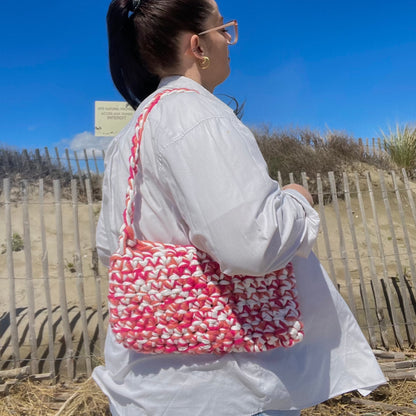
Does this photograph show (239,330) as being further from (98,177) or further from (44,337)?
(98,177)

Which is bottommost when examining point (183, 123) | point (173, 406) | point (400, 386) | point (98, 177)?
point (400, 386)

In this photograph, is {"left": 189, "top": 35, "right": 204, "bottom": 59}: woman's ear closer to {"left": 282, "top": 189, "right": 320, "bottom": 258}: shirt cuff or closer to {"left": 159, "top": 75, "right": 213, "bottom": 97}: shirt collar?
{"left": 159, "top": 75, "right": 213, "bottom": 97}: shirt collar

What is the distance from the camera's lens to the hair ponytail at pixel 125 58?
0.93 m

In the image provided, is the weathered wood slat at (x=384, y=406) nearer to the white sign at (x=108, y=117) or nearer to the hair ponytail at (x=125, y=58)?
the hair ponytail at (x=125, y=58)

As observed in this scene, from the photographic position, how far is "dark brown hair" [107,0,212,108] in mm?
843

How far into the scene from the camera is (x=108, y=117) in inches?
148

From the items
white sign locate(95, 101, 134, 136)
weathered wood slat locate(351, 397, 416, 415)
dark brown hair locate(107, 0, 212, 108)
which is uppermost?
white sign locate(95, 101, 134, 136)

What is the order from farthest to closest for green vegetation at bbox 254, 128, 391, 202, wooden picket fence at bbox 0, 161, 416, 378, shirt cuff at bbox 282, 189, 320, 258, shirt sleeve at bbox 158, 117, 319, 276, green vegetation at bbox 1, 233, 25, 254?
green vegetation at bbox 254, 128, 391, 202 → green vegetation at bbox 1, 233, 25, 254 → wooden picket fence at bbox 0, 161, 416, 378 → shirt cuff at bbox 282, 189, 320, 258 → shirt sleeve at bbox 158, 117, 319, 276

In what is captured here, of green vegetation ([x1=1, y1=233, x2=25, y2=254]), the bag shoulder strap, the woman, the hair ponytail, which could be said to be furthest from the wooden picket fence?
the bag shoulder strap

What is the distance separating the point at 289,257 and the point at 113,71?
2.25 ft

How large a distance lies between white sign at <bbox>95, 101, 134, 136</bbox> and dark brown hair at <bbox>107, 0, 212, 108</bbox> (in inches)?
111

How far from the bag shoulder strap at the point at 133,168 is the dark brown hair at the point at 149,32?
5.5 inches

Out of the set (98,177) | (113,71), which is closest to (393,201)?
(98,177)

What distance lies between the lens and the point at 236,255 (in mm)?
633
